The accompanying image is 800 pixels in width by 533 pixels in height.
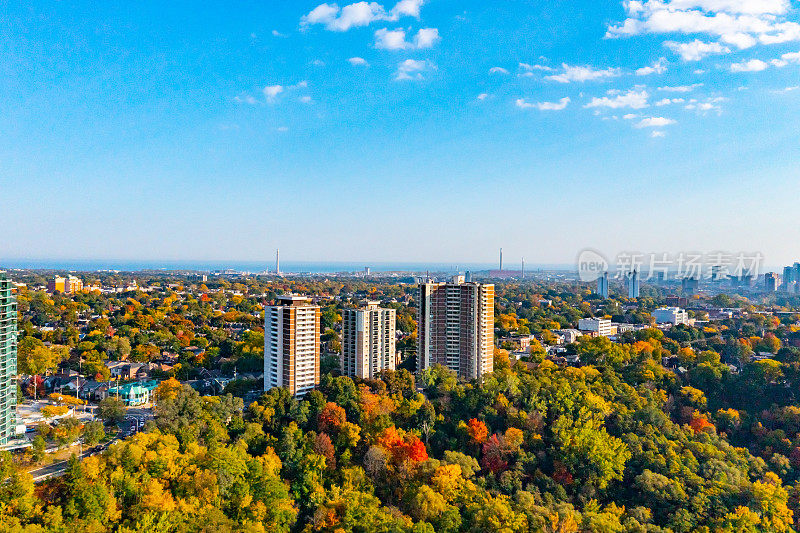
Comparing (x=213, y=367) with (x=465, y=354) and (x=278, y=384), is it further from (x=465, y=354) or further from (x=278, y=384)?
(x=465, y=354)

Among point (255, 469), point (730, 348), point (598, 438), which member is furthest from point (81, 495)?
point (730, 348)

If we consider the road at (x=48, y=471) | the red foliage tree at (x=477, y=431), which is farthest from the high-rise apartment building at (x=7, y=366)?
the red foliage tree at (x=477, y=431)

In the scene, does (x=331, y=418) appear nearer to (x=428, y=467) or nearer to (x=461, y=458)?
(x=428, y=467)

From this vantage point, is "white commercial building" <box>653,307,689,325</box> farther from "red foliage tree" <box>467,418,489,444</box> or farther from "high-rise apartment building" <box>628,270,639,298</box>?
"red foliage tree" <box>467,418,489,444</box>

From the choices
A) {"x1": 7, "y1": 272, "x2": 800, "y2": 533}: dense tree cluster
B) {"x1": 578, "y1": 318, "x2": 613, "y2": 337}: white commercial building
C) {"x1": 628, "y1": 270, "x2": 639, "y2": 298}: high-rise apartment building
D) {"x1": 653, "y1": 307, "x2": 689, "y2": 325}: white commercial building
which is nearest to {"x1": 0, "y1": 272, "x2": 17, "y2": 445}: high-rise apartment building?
{"x1": 7, "y1": 272, "x2": 800, "y2": 533}: dense tree cluster

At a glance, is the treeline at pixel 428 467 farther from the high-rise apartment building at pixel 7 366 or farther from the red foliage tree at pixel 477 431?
the high-rise apartment building at pixel 7 366
